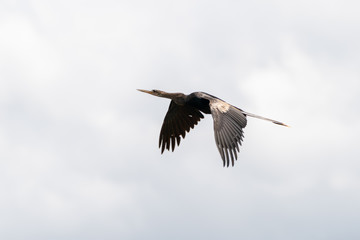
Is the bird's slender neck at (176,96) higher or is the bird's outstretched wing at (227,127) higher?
the bird's slender neck at (176,96)

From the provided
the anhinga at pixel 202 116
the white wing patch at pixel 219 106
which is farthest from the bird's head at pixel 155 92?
the white wing patch at pixel 219 106

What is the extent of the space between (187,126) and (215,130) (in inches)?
263

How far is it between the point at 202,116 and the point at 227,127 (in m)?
6.07

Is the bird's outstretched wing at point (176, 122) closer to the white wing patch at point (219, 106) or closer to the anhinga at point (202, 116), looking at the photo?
the anhinga at point (202, 116)

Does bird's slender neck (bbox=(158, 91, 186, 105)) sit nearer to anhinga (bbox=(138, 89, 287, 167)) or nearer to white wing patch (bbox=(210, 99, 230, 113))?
anhinga (bbox=(138, 89, 287, 167))

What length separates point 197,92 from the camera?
34781 millimetres

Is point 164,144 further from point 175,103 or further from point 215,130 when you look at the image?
point 215,130

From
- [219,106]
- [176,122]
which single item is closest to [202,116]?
[176,122]

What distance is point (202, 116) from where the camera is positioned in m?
36.9

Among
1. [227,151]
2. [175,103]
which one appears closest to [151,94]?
[175,103]

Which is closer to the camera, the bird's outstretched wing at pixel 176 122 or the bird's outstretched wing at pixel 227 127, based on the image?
the bird's outstretched wing at pixel 227 127

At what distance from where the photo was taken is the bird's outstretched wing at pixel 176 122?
36906 millimetres

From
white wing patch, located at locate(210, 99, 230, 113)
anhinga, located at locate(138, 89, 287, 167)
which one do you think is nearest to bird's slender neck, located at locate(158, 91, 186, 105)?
anhinga, located at locate(138, 89, 287, 167)

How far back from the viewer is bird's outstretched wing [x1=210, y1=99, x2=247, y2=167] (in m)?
30.0
